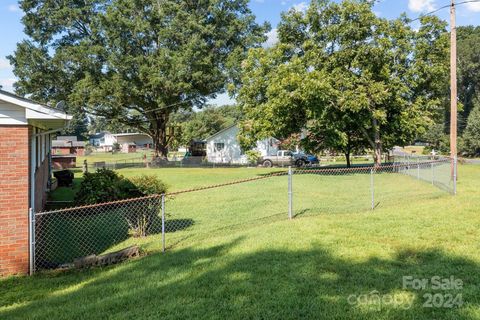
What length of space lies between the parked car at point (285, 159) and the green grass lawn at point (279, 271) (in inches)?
969

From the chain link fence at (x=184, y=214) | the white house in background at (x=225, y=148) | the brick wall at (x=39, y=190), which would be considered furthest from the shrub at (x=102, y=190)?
the white house in background at (x=225, y=148)

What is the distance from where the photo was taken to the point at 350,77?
24047 millimetres

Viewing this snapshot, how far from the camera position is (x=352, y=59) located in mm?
24531

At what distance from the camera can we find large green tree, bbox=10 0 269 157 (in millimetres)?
31719

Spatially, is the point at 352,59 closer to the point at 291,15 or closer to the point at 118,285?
the point at 291,15

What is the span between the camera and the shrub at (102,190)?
1022cm

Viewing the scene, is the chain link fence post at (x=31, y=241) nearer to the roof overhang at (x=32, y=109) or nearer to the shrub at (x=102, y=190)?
the roof overhang at (x=32, y=109)

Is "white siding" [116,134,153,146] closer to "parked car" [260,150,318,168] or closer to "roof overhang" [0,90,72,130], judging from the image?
"parked car" [260,150,318,168]

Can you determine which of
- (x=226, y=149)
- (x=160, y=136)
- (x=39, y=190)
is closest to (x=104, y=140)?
(x=226, y=149)

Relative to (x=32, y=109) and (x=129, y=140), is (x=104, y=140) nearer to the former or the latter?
(x=129, y=140)

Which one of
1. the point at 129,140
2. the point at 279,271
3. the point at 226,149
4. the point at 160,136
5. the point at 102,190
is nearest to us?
the point at 279,271

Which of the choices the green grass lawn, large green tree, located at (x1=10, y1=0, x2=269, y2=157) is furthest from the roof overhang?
large green tree, located at (x1=10, y1=0, x2=269, y2=157)

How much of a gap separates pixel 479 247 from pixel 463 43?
68339mm

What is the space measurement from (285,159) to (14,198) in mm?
29948
